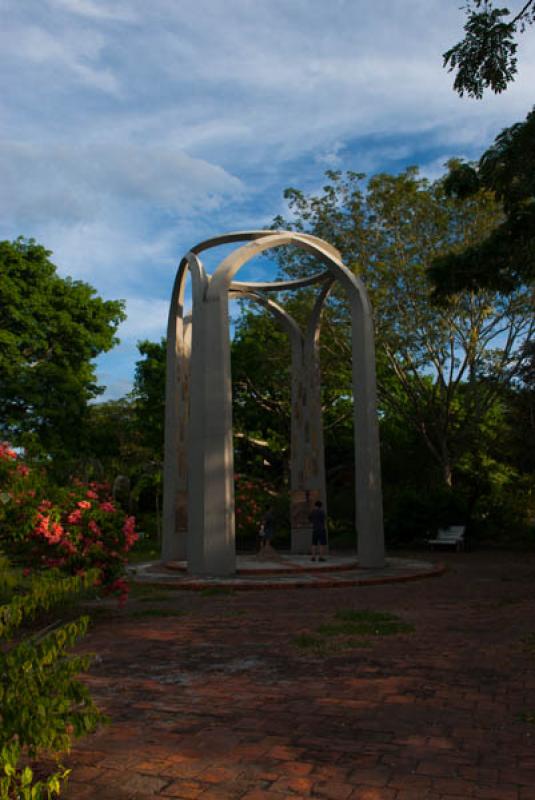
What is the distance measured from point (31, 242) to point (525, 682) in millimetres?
23778

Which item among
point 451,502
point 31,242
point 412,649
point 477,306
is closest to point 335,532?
point 451,502

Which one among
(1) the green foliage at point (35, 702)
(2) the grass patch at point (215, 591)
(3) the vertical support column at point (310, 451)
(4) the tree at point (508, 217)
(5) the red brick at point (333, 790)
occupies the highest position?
(4) the tree at point (508, 217)

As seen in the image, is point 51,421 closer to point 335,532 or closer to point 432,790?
point 335,532

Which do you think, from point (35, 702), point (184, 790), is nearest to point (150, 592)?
point (184, 790)

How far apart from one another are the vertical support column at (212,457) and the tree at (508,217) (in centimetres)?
521

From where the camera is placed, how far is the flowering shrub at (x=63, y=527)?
7848 mm

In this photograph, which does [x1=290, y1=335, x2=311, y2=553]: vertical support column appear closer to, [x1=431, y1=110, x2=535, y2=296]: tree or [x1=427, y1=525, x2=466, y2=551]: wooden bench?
[x1=427, y1=525, x2=466, y2=551]: wooden bench

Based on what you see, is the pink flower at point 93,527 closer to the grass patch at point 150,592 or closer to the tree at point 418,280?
the grass patch at point 150,592

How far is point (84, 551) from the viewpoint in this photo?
28.6 ft

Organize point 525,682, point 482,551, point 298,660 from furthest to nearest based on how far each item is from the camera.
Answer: point 482,551
point 298,660
point 525,682

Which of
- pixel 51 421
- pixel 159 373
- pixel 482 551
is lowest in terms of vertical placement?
pixel 482 551

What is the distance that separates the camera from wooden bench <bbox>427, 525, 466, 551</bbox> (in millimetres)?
20578

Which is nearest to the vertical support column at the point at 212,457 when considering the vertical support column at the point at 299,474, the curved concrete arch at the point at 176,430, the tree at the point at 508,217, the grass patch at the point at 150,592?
the grass patch at the point at 150,592

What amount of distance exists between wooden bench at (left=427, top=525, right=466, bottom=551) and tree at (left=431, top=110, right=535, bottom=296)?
8.77 meters
